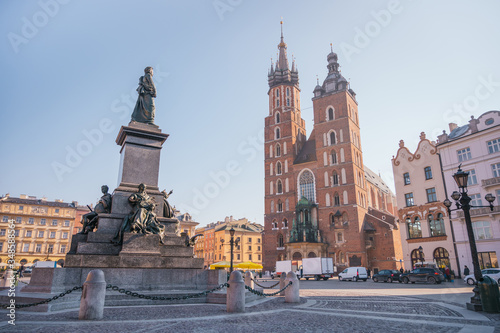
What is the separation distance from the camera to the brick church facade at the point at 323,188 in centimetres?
4631

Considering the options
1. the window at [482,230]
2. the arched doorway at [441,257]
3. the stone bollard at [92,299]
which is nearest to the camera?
the stone bollard at [92,299]

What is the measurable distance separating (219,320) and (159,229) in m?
4.20

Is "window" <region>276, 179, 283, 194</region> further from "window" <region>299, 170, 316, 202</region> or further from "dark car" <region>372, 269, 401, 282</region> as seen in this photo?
"dark car" <region>372, 269, 401, 282</region>

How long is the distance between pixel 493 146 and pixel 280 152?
3269 cm

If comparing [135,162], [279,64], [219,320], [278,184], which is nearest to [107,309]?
[219,320]

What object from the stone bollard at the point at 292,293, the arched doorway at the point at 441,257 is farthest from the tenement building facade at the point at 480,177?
the stone bollard at the point at 292,293

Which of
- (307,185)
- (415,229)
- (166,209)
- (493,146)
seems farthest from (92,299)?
(307,185)

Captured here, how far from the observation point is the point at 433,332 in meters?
5.78

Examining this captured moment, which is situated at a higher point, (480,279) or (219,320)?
(480,279)

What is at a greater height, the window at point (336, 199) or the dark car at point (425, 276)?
the window at point (336, 199)

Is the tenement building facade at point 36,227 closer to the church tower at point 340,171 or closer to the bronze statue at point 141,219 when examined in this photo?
the church tower at point 340,171

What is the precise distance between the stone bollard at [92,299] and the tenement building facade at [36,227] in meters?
59.5

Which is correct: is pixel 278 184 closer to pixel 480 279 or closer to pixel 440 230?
pixel 440 230

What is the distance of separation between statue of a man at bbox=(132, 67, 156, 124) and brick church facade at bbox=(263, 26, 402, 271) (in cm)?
3818
